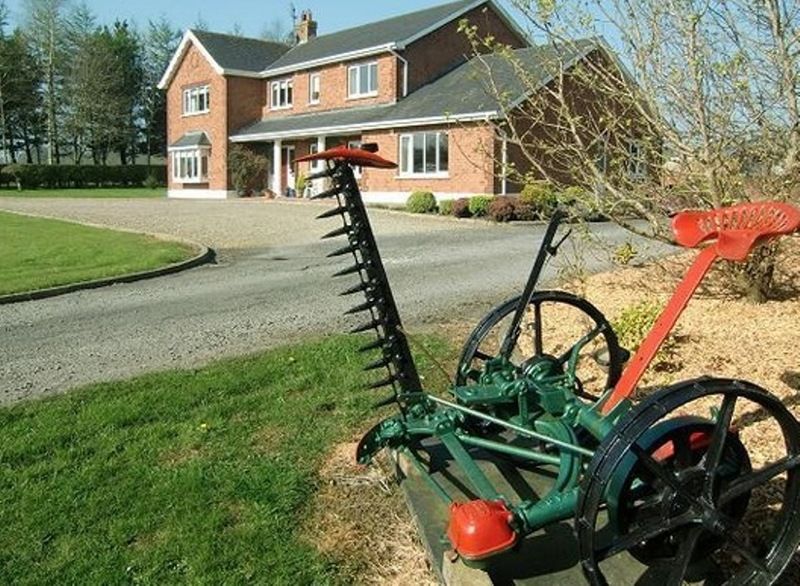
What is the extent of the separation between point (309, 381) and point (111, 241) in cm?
1276

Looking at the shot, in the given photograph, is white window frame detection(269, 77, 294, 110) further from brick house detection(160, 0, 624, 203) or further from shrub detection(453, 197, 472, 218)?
shrub detection(453, 197, 472, 218)

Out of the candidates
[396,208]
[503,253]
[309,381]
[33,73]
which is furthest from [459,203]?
[33,73]

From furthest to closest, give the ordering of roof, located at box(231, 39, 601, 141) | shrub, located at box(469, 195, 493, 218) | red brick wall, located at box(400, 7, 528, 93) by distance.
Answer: red brick wall, located at box(400, 7, 528, 93), roof, located at box(231, 39, 601, 141), shrub, located at box(469, 195, 493, 218)

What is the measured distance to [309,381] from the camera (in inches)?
228

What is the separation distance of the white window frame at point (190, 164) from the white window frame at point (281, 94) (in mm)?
4445

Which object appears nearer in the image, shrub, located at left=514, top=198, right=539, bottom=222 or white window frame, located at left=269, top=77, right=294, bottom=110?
shrub, located at left=514, top=198, right=539, bottom=222

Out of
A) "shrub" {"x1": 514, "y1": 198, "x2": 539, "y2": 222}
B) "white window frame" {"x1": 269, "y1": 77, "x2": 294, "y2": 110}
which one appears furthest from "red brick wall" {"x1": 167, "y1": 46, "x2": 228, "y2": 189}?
"shrub" {"x1": 514, "y1": 198, "x2": 539, "y2": 222}

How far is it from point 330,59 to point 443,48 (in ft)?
17.4

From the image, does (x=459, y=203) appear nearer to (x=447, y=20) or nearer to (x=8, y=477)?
(x=447, y=20)

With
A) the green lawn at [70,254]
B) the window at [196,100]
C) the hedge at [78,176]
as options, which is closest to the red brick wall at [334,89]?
the window at [196,100]

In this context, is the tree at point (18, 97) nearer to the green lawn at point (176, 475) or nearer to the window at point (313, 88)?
the window at point (313, 88)

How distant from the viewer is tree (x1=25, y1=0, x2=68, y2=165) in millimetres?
63381

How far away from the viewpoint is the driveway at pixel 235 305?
7.00 metres

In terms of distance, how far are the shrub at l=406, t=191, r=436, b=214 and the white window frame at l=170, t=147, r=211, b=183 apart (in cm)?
1898
